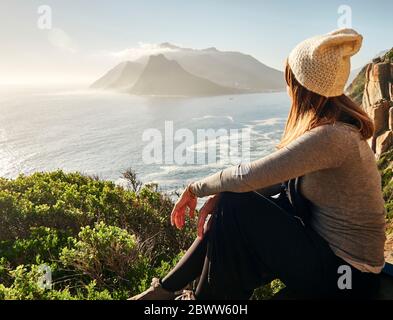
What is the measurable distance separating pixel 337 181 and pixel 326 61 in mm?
660

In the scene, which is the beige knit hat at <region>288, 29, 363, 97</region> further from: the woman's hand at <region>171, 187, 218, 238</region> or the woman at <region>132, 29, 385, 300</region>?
the woman's hand at <region>171, 187, 218, 238</region>

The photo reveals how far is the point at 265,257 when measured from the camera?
103 inches

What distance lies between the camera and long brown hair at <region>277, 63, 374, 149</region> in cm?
245

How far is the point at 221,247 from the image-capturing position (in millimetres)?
2645

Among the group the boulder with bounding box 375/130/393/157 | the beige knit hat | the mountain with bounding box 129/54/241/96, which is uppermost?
the mountain with bounding box 129/54/241/96

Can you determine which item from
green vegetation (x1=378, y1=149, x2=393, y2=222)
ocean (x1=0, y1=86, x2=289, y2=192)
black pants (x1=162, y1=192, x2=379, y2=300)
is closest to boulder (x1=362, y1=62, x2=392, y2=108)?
green vegetation (x1=378, y1=149, x2=393, y2=222)

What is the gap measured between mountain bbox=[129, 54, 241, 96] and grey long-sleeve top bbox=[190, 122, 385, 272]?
157 metres

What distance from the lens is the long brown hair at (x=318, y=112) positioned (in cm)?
245

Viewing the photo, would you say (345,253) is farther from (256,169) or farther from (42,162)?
(42,162)

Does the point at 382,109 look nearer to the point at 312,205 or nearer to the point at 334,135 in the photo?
the point at 312,205

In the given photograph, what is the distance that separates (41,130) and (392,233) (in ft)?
232

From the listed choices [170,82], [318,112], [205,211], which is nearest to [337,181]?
[318,112]

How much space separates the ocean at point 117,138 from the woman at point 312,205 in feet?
93.2
